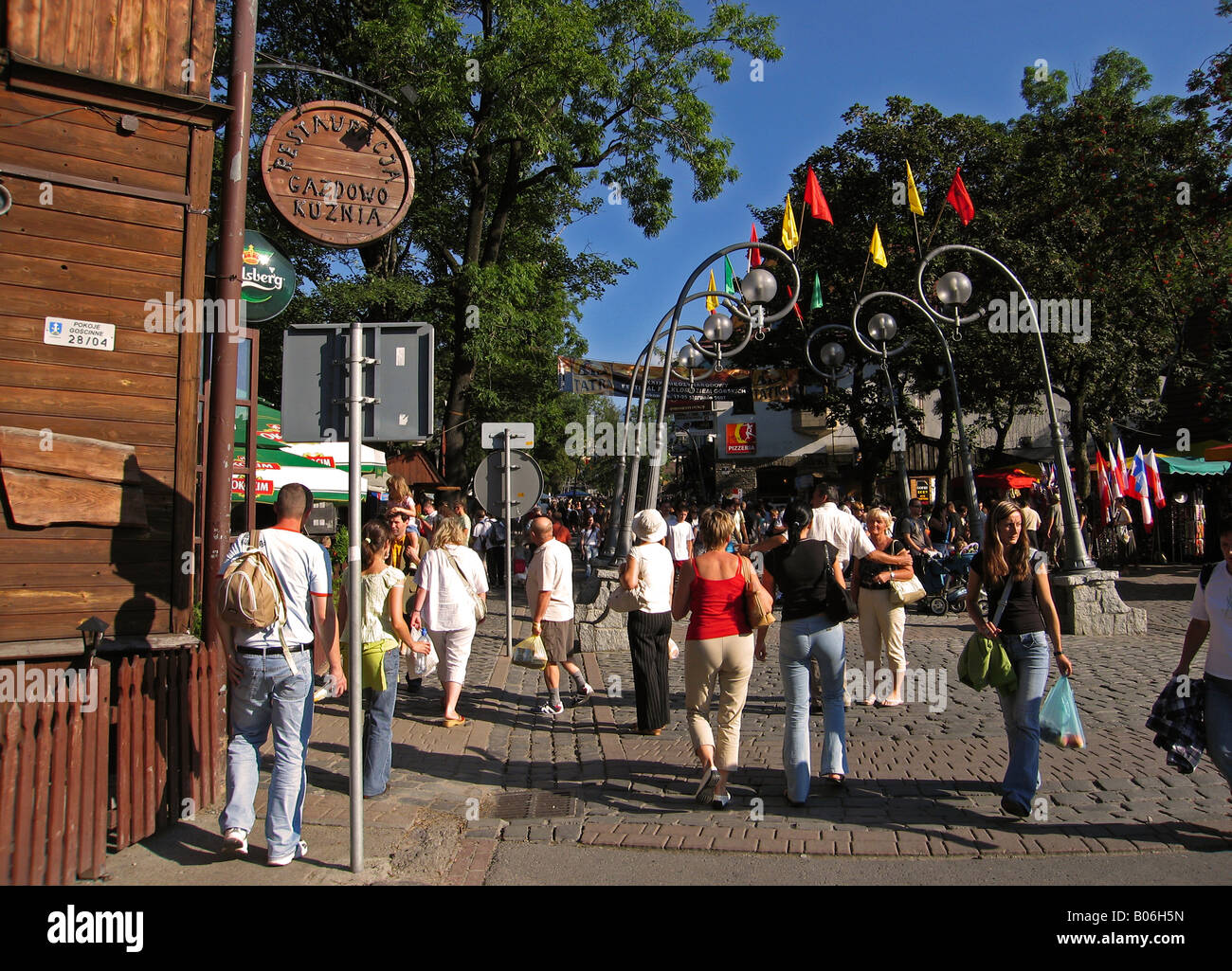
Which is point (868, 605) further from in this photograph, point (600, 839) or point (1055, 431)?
point (1055, 431)

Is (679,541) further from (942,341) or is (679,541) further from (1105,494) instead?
(1105,494)

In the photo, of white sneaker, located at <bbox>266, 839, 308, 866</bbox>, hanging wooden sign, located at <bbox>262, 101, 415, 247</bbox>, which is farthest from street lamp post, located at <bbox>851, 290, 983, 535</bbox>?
white sneaker, located at <bbox>266, 839, 308, 866</bbox>

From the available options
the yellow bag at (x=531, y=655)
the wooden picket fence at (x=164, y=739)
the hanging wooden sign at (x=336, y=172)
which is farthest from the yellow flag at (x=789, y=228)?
the wooden picket fence at (x=164, y=739)

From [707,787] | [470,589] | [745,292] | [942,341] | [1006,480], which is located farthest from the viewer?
[1006,480]

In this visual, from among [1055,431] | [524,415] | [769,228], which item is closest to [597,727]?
[1055,431]

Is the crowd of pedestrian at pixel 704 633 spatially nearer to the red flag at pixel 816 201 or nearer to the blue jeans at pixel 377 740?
the blue jeans at pixel 377 740

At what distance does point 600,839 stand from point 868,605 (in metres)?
3.76

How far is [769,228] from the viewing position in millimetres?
30984

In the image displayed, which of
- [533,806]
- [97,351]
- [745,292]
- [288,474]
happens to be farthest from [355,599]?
[288,474]

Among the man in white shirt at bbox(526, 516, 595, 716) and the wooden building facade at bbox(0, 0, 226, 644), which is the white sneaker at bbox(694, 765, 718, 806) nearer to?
the man in white shirt at bbox(526, 516, 595, 716)

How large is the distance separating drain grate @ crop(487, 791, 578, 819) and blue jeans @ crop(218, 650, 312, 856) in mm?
1413

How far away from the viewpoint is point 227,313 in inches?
236

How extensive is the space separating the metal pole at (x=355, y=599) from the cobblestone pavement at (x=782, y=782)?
2.10 feet

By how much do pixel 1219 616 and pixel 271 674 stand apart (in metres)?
4.90
